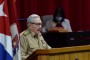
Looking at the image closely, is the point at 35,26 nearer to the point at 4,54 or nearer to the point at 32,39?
the point at 32,39

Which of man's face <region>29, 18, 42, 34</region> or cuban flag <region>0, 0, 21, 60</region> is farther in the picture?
man's face <region>29, 18, 42, 34</region>

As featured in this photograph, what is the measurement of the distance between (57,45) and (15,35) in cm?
235

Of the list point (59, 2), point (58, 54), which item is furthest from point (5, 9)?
point (59, 2)

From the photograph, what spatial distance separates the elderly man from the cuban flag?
77.1 inches

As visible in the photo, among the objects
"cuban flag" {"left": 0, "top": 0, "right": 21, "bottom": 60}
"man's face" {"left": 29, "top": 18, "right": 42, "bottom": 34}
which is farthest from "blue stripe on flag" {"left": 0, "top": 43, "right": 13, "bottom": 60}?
"man's face" {"left": 29, "top": 18, "right": 42, "bottom": 34}

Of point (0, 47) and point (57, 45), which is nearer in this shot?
point (0, 47)

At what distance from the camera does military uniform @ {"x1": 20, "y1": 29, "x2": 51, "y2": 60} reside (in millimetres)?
4703

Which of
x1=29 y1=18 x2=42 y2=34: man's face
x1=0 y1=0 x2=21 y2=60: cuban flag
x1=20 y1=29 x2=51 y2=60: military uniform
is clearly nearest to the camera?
x1=0 y1=0 x2=21 y2=60: cuban flag

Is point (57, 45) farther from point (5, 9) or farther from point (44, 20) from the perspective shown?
point (5, 9)

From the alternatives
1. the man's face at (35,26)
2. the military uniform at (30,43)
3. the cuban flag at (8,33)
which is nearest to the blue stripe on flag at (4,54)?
the cuban flag at (8,33)

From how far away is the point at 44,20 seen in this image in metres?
6.82

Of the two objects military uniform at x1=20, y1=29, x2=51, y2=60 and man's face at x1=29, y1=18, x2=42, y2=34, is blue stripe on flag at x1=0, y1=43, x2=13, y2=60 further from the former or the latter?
man's face at x1=29, y1=18, x2=42, y2=34

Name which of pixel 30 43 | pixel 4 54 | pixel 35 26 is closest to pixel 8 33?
pixel 4 54

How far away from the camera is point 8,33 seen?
2.56 metres
